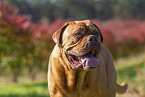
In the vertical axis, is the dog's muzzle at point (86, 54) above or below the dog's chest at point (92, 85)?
above

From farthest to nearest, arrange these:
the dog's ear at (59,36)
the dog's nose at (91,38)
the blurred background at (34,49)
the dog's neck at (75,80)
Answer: the blurred background at (34,49)
the dog's neck at (75,80)
the dog's ear at (59,36)
the dog's nose at (91,38)

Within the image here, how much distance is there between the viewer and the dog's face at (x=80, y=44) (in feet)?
6.85

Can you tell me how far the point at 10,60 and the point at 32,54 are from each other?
4.64 feet

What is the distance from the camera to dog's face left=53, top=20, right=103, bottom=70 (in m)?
2.09

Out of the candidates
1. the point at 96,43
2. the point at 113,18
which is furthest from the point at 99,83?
the point at 113,18

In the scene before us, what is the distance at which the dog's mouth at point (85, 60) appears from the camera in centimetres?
210

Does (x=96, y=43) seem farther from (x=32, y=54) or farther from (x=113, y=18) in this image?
(x=113, y=18)

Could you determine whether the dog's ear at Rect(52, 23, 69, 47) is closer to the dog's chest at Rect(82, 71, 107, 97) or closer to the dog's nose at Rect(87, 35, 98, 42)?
the dog's nose at Rect(87, 35, 98, 42)

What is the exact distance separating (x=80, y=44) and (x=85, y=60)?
0.57 ft

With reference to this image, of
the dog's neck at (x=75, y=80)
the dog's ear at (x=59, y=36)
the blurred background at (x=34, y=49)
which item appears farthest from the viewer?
the blurred background at (x=34, y=49)

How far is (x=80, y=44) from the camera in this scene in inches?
83.2

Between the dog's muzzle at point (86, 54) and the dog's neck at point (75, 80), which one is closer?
the dog's muzzle at point (86, 54)

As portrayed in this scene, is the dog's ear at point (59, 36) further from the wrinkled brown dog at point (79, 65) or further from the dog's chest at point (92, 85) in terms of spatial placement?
the dog's chest at point (92, 85)

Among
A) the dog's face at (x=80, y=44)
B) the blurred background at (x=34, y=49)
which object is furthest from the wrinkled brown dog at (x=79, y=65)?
the blurred background at (x=34, y=49)
